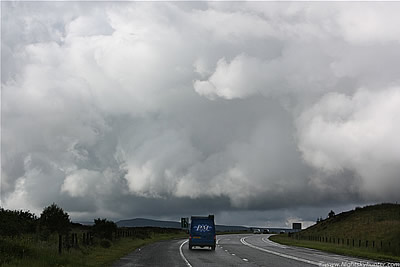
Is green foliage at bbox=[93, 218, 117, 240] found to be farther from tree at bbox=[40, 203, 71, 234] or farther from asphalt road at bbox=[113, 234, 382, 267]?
asphalt road at bbox=[113, 234, 382, 267]

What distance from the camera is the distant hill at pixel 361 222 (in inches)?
3603

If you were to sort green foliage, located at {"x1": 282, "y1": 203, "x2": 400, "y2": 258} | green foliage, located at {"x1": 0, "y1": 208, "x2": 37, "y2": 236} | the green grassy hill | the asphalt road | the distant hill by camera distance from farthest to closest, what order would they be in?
1. the distant hill
2. green foliage, located at {"x1": 282, "y1": 203, "x2": 400, "y2": 258}
3. the green grassy hill
4. green foliage, located at {"x1": 0, "y1": 208, "x2": 37, "y2": 236}
5. the asphalt road

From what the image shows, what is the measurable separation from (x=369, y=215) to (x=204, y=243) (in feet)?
264

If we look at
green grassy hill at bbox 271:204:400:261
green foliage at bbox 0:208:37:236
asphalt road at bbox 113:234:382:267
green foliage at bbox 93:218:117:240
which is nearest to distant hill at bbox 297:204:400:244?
green grassy hill at bbox 271:204:400:261

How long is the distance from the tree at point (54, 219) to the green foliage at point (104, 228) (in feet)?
13.0

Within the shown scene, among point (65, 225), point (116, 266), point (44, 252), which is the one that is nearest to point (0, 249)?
point (44, 252)

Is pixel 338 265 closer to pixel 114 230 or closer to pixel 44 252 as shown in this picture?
pixel 44 252

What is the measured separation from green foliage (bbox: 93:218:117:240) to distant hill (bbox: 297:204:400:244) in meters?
43.9

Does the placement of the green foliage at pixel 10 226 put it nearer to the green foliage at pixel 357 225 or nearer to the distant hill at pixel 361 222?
the green foliage at pixel 357 225

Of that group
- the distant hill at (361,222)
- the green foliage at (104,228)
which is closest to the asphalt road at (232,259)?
the green foliage at (104,228)

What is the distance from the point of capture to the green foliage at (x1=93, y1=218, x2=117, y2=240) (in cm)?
5709

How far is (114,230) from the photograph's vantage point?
2411 inches

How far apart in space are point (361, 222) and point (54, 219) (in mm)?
73711

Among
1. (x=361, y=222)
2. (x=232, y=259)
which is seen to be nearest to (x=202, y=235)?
(x=232, y=259)
